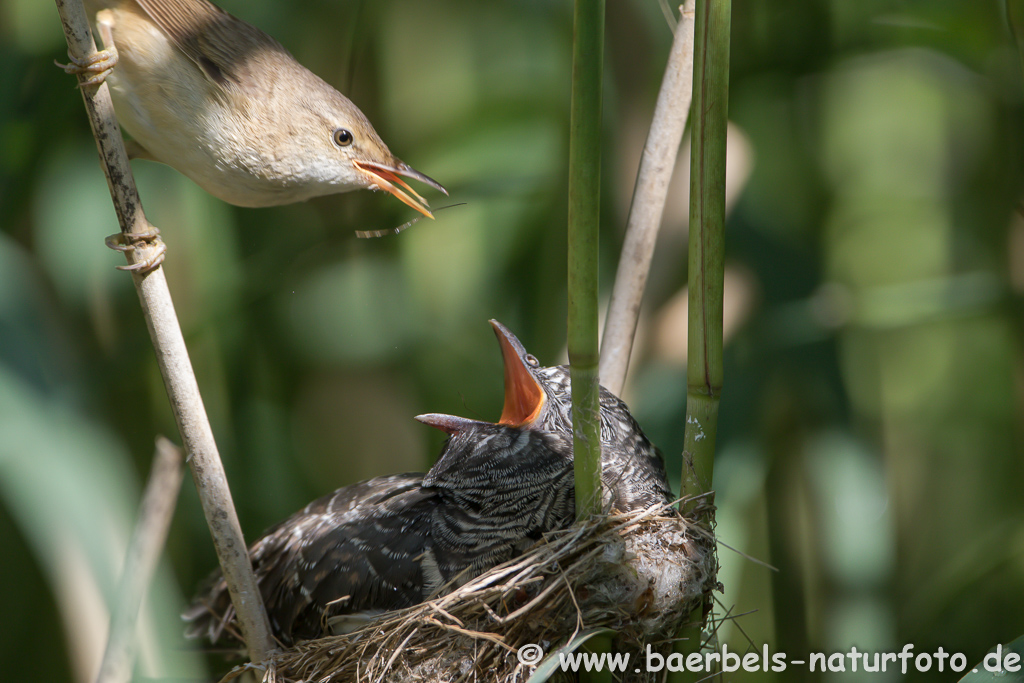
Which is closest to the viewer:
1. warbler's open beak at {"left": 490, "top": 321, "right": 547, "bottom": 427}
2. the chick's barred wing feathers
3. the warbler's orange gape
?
the warbler's orange gape

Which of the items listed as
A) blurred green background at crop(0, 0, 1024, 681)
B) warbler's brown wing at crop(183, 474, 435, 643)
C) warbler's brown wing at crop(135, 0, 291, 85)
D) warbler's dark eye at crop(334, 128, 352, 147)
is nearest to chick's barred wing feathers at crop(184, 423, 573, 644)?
warbler's brown wing at crop(183, 474, 435, 643)

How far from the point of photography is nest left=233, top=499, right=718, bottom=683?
0.93m

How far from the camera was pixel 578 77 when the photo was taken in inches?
27.6

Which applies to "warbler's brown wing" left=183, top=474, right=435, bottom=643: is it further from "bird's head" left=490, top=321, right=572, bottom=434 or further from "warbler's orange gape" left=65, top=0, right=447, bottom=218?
"warbler's orange gape" left=65, top=0, right=447, bottom=218

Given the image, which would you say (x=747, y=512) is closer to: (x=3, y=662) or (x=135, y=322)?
(x=135, y=322)

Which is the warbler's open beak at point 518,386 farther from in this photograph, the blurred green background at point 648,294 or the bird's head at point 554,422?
the blurred green background at point 648,294

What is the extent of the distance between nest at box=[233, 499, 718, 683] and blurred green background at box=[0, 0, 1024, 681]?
649 millimetres

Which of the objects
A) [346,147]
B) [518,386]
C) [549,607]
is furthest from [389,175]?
[549,607]

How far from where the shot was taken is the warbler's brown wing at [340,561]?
119 cm

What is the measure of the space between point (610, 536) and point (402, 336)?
1.04 m

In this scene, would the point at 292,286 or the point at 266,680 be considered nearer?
the point at 266,680

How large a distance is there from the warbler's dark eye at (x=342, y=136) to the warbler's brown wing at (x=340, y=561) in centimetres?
63

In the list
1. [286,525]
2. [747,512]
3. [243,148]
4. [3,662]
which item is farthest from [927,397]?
[3,662]

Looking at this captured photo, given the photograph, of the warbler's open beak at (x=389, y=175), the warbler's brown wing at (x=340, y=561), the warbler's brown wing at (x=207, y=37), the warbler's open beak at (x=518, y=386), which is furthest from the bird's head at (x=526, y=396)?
the warbler's brown wing at (x=207, y=37)
